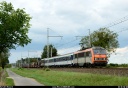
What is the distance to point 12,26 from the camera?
3491 cm

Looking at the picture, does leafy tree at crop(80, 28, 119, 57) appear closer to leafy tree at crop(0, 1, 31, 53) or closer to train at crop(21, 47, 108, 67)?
train at crop(21, 47, 108, 67)

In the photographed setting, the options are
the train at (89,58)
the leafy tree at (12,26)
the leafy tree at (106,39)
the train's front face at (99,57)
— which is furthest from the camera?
the leafy tree at (106,39)

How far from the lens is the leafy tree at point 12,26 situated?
115ft

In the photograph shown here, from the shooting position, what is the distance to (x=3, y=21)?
116 feet

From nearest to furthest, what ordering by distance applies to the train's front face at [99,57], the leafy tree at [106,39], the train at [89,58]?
the train's front face at [99,57], the train at [89,58], the leafy tree at [106,39]

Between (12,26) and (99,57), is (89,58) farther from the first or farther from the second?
(12,26)

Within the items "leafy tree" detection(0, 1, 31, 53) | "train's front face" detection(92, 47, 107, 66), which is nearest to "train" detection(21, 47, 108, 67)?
"train's front face" detection(92, 47, 107, 66)

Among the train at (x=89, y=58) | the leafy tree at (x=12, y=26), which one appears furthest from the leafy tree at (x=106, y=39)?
the leafy tree at (x=12, y=26)

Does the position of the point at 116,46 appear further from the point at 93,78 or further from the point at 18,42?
the point at 93,78

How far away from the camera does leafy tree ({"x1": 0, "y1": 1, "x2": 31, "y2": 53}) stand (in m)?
35.2

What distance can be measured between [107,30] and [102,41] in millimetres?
3507

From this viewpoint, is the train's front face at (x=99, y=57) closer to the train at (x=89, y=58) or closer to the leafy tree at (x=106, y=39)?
the train at (x=89, y=58)

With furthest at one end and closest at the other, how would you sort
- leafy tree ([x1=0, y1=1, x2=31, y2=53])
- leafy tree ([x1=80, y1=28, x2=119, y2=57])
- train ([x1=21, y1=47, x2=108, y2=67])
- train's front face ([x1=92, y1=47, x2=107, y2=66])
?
A: leafy tree ([x1=80, y1=28, x2=119, y2=57]) < train ([x1=21, y1=47, x2=108, y2=67]) < train's front face ([x1=92, y1=47, x2=107, y2=66]) < leafy tree ([x1=0, y1=1, x2=31, y2=53])

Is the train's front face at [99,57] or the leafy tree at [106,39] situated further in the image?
the leafy tree at [106,39]
